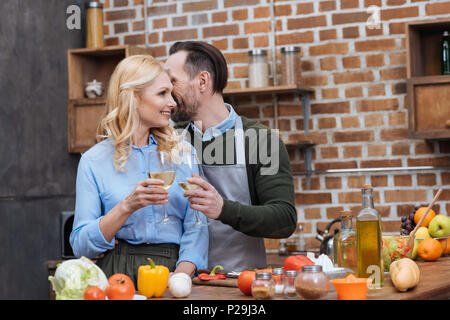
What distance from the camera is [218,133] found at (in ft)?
8.47

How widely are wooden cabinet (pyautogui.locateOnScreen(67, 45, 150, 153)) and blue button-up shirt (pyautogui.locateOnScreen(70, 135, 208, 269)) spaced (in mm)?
1932

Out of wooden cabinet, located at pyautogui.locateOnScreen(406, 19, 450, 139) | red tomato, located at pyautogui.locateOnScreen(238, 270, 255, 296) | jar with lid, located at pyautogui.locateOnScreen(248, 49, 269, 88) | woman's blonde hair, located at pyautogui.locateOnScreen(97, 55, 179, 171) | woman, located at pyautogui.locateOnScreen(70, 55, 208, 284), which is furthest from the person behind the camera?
jar with lid, located at pyautogui.locateOnScreen(248, 49, 269, 88)

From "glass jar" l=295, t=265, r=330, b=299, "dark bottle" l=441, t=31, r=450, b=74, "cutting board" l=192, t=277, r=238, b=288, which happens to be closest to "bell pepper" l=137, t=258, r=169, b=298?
"cutting board" l=192, t=277, r=238, b=288

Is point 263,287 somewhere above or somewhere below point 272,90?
below

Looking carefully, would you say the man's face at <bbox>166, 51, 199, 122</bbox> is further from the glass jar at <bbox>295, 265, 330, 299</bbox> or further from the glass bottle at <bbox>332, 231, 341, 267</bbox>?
the glass jar at <bbox>295, 265, 330, 299</bbox>

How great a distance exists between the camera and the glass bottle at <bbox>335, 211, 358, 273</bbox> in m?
2.03

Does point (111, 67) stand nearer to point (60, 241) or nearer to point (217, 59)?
point (60, 241)

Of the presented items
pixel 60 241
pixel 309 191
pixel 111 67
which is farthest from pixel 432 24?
pixel 60 241

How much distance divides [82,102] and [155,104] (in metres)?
1.99

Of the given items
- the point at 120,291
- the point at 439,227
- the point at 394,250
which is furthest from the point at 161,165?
the point at 439,227

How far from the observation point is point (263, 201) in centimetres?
244

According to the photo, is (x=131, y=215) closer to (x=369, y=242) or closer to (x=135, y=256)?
(x=135, y=256)

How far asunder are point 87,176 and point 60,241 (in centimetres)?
200

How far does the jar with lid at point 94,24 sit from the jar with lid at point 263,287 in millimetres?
2989
